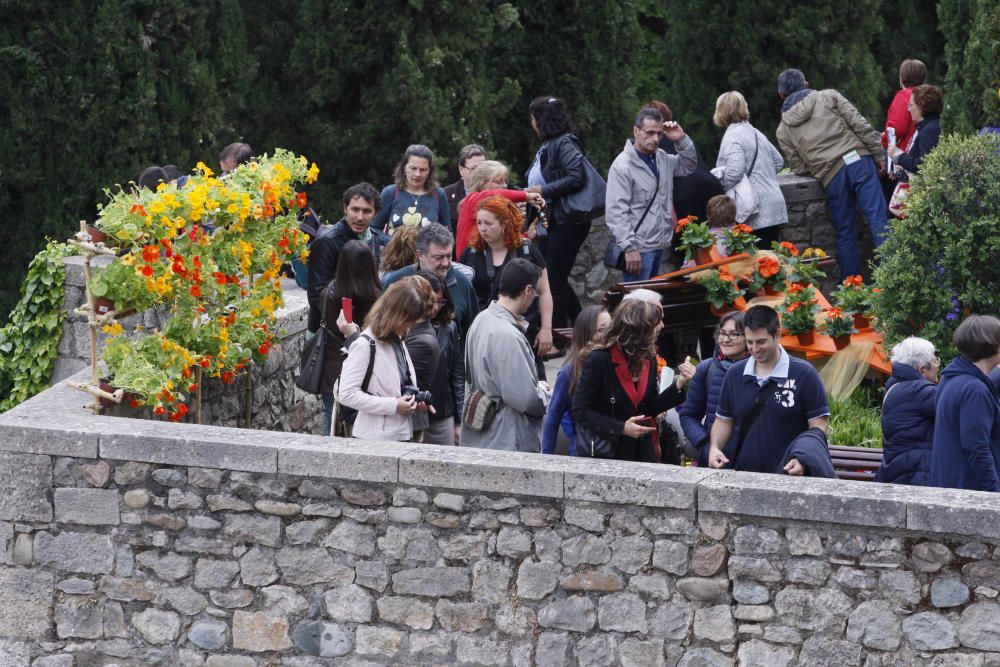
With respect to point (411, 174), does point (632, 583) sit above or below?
below

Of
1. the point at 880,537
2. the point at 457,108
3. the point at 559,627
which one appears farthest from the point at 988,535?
the point at 457,108

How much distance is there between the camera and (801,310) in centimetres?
1011

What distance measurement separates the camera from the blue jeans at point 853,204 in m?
12.0

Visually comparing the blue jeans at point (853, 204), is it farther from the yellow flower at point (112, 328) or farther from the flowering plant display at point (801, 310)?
the yellow flower at point (112, 328)

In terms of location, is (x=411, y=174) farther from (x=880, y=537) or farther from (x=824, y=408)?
(x=880, y=537)

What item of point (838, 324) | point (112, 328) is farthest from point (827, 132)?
point (112, 328)

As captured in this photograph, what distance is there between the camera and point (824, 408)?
698 centimetres

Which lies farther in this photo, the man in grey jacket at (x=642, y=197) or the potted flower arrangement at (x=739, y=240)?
the potted flower arrangement at (x=739, y=240)

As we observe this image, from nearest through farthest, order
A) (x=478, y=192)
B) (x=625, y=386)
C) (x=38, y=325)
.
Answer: (x=625, y=386), (x=478, y=192), (x=38, y=325)

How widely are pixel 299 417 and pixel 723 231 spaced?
10.3 ft

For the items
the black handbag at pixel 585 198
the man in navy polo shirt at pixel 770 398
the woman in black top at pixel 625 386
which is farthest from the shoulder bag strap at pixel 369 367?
the black handbag at pixel 585 198

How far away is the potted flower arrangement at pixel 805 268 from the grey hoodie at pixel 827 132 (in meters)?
1.78

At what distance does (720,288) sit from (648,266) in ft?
2.20

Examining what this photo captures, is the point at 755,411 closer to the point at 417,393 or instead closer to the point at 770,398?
the point at 770,398
